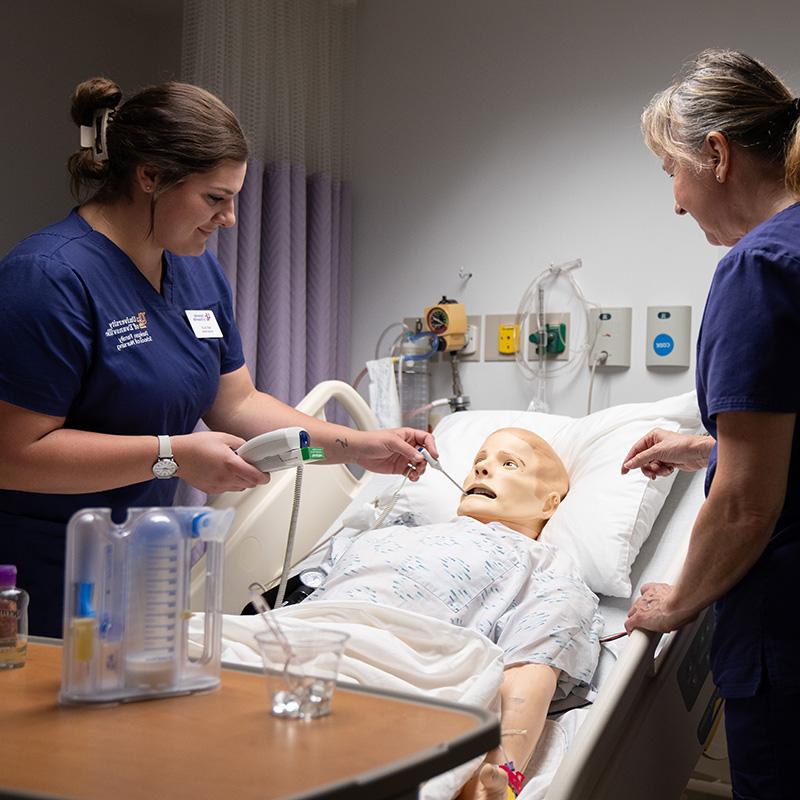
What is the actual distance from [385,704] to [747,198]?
971 millimetres

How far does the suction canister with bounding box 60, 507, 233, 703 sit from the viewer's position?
1079 millimetres

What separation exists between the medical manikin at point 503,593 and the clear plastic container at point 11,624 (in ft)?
2.25

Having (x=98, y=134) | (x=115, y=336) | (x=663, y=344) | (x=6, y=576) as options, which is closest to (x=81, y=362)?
(x=115, y=336)

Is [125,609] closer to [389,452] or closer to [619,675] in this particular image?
[619,675]

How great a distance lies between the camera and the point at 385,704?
110 centimetres

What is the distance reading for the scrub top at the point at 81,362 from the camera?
177cm

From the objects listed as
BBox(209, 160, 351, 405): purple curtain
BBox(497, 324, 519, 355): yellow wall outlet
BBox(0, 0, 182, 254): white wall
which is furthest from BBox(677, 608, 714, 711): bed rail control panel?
BBox(0, 0, 182, 254): white wall

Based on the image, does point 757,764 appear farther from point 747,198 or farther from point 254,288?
point 254,288

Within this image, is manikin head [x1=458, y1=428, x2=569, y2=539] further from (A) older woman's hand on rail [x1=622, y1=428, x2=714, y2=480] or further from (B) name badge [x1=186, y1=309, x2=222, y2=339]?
(B) name badge [x1=186, y1=309, x2=222, y2=339]

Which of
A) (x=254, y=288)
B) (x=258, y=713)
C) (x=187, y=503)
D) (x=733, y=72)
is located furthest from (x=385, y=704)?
(x=254, y=288)

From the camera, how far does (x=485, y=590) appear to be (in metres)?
2.11

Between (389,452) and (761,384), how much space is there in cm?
104

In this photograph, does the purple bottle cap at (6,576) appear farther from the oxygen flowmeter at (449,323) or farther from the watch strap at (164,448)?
the oxygen flowmeter at (449,323)

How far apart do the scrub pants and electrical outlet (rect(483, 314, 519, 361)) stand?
6.80ft
